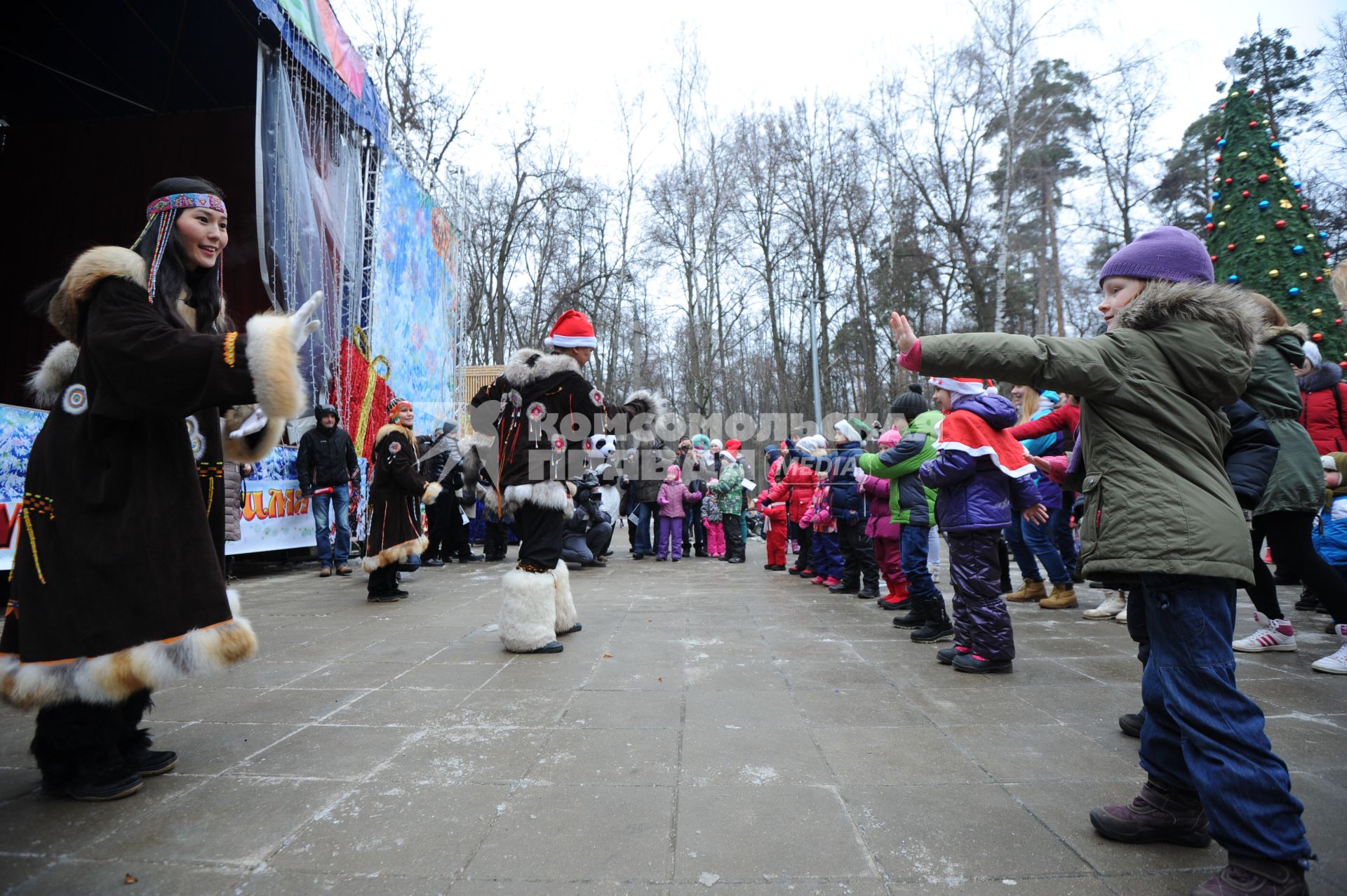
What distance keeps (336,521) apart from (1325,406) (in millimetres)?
9567

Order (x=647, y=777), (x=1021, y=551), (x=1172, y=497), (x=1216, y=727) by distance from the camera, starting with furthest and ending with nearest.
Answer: (x=1021, y=551) < (x=647, y=777) < (x=1172, y=497) < (x=1216, y=727)

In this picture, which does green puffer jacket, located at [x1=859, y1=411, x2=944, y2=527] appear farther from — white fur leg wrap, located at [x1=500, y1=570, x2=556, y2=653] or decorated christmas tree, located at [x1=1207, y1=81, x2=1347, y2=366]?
decorated christmas tree, located at [x1=1207, y1=81, x2=1347, y2=366]

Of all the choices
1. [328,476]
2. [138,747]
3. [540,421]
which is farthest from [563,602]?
[328,476]

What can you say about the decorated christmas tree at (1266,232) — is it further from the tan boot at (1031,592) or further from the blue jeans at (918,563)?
the blue jeans at (918,563)

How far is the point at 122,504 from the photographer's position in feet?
7.48

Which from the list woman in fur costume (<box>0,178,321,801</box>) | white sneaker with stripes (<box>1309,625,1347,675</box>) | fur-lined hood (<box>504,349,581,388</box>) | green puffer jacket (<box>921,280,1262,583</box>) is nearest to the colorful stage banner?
fur-lined hood (<box>504,349,581,388</box>)

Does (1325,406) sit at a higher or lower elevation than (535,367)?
lower

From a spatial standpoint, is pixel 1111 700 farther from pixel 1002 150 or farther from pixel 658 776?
pixel 1002 150

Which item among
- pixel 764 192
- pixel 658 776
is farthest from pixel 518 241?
pixel 658 776

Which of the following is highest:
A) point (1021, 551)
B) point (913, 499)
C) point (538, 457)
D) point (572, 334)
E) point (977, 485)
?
point (572, 334)

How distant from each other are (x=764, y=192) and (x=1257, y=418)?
22854mm

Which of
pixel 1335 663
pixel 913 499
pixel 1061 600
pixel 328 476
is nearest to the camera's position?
pixel 1335 663

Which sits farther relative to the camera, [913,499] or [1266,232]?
[1266,232]

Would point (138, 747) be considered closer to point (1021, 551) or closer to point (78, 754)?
point (78, 754)
